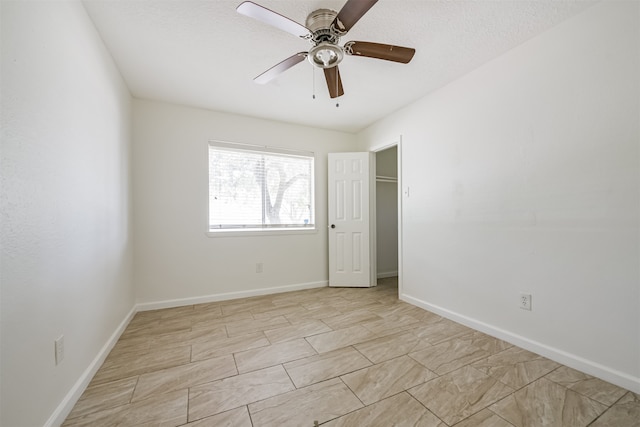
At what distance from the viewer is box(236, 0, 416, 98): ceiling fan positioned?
1414 millimetres

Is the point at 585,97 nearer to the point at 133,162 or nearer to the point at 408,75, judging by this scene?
the point at 408,75

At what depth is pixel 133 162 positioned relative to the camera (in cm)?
290

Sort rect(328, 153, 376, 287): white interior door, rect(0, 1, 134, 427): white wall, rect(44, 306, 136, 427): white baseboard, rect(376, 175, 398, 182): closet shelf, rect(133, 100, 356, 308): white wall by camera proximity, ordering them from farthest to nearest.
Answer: rect(376, 175, 398, 182): closet shelf → rect(328, 153, 376, 287): white interior door → rect(133, 100, 356, 308): white wall → rect(44, 306, 136, 427): white baseboard → rect(0, 1, 134, 427): white wall

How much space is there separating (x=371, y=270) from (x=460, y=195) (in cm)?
179

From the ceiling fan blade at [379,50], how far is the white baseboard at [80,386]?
2.64 meters

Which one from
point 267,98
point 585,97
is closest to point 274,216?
point 267,98

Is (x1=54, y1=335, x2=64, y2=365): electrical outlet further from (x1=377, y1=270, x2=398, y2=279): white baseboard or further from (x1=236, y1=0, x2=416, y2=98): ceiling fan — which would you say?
(x1=377, y1=270, x2=398, y2=279): white baseboard

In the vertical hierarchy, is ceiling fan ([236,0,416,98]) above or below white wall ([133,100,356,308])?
above

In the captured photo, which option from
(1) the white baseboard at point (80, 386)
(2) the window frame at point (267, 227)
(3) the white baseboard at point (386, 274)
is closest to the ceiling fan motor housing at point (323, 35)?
(2) the window frame at point (267, 227)

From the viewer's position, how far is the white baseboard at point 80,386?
1277mm

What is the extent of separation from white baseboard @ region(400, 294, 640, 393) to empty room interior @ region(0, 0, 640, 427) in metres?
0.01

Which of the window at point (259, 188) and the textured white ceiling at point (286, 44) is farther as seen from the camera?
the window at point (259, 188)

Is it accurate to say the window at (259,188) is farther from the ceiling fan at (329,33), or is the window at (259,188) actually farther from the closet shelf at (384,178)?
the ceiling fan at (329,33)

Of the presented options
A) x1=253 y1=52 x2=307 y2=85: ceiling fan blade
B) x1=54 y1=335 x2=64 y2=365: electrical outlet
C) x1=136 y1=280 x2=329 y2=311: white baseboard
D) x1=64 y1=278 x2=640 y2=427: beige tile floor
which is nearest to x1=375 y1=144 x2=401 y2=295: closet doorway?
x1=136 y1=280 x2=329 y2=311: white baseboard
